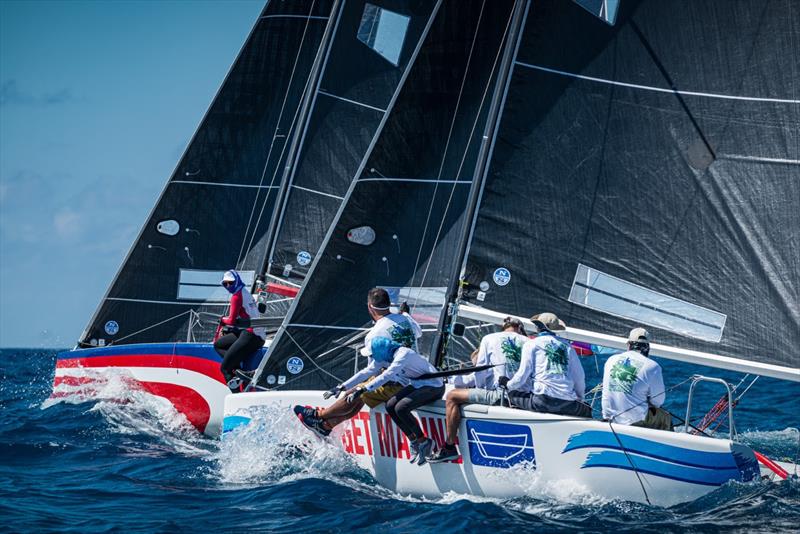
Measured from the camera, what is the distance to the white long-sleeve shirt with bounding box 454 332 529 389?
8.80 m

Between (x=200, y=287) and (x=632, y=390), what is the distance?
8.98 m

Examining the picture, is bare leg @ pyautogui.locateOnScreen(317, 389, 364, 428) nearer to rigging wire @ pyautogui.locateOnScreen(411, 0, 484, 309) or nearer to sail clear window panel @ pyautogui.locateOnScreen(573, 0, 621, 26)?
rigging wire @ pyautogui.locateOnScreen(411, 0, 484, 309)

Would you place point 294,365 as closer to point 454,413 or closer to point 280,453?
point 280,453

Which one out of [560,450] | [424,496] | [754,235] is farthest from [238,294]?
[754,235]

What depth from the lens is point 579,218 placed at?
9570 mm

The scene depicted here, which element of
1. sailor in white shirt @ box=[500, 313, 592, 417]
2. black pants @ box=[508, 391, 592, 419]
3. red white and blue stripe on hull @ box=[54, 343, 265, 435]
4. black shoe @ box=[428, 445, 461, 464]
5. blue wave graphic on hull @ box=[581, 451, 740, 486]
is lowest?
red white and blue stripe on hull @ box=[54, 343, 265, 435]

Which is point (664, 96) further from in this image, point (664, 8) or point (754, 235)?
point (754, 235)

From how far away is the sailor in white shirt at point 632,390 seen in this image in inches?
326

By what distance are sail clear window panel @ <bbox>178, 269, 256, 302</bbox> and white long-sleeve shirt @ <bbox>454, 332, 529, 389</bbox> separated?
749 cm

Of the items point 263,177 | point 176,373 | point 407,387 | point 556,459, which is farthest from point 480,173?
point 263,177

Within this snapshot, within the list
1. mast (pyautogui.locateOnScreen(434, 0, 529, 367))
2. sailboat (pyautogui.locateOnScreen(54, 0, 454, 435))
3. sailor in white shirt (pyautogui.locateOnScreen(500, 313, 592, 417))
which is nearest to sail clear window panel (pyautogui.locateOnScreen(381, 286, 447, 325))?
mast (pyautogui.locateOnScreen(434, 0, 529, 367))

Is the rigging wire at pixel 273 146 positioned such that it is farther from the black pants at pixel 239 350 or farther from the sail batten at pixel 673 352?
the sail batten at pixel 673 352

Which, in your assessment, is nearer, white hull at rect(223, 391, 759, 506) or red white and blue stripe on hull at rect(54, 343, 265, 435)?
white hull at rect(223, 391, 759, 506)

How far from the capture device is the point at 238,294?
12.1m
